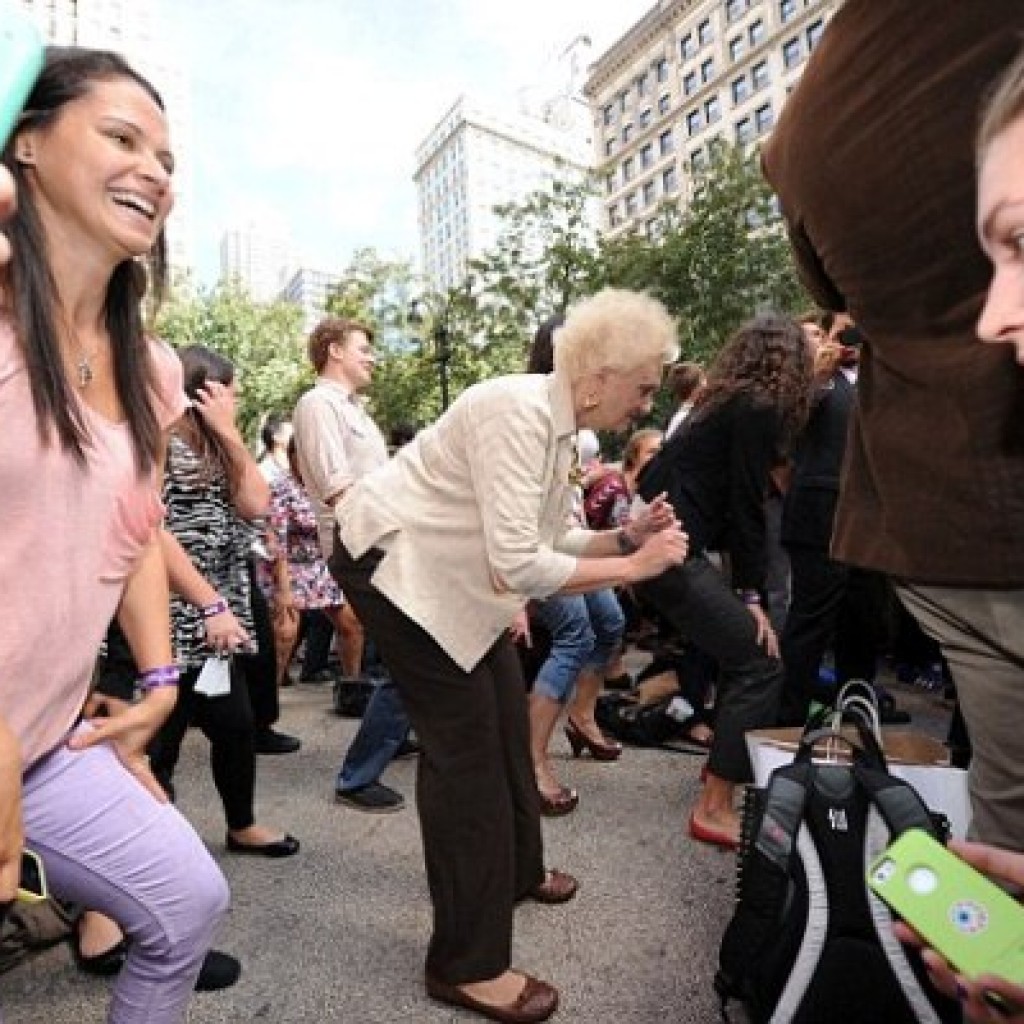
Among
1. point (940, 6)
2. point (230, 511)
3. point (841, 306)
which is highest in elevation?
point (940, 6)

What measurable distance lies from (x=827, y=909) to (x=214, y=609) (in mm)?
1922

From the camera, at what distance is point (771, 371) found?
9.75 feet

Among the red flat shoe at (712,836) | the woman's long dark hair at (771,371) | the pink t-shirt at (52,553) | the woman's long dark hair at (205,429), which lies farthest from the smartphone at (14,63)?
the red flat shoe at (712,836)

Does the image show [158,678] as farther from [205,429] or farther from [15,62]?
[205,429]

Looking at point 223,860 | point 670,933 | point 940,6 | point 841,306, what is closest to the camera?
point 940,6

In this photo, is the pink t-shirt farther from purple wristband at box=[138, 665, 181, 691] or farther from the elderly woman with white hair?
the elderly woman with white hair

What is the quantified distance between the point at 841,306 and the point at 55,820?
180cm

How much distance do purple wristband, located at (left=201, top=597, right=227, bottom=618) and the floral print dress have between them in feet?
8.41

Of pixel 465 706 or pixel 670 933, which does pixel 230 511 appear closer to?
pixel 465 706

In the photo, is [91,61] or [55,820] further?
[91,61]

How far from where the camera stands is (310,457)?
384cm

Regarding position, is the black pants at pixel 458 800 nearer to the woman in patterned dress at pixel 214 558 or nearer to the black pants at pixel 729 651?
the woman in patterned dress at pixel 214 558

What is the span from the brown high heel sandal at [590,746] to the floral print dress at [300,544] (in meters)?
2.01

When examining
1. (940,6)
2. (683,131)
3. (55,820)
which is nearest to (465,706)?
(55,820)
